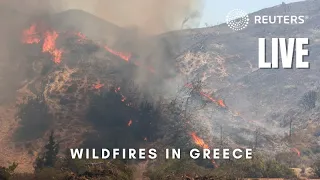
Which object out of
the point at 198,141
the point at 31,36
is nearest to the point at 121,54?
the point at 31,36

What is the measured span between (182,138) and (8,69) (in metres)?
52.6

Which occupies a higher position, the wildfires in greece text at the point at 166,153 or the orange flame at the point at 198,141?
the orange flame at the point at 198,141

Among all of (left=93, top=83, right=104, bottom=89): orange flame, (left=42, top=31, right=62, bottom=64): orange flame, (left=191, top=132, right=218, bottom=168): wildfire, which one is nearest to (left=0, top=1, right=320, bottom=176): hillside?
(left=42, top=31, right=62, bottom=64): orange flame

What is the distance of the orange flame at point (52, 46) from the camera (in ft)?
368

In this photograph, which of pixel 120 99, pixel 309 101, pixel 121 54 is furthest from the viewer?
pixel 309 101

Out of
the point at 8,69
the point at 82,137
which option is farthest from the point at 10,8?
the point at 82,137

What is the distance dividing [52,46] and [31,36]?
8674 mm

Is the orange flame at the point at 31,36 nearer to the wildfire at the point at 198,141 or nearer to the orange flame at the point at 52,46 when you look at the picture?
the orange flame at the point at 52,46

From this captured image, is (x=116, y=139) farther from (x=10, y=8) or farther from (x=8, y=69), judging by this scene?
(x=10, y=8)

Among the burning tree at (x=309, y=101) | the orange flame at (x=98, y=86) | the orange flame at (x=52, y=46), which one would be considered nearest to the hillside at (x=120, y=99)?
the orange flame at (x=52, y=46)

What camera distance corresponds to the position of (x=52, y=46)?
384 feet

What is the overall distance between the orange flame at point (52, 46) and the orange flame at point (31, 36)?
286cm

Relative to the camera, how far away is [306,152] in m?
96.2

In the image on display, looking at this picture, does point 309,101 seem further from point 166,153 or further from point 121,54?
point 166,153
